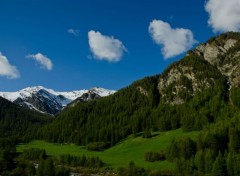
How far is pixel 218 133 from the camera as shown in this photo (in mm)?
199750

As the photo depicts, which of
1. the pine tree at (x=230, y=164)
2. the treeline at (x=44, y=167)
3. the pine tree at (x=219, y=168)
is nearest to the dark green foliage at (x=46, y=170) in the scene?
the treeline at (x=44, y=167)

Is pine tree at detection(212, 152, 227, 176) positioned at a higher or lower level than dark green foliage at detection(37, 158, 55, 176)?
higher

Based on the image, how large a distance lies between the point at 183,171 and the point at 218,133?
149 ft

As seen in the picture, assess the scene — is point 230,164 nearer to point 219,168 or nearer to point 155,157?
point 219,168

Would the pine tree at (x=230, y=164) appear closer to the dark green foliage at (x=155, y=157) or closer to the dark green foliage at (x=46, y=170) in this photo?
the dark green foliage at (x=155, y=157)

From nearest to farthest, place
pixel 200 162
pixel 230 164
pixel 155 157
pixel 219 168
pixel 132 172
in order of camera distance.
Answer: pixel 219 168, pixel 230 164, pixel 132 172, pixel 200 162, pixel 155 157

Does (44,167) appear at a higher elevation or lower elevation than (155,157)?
lower

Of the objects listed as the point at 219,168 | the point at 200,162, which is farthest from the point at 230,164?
the point at 200,162

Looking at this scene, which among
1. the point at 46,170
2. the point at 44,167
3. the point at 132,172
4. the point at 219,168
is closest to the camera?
the point at 46,170

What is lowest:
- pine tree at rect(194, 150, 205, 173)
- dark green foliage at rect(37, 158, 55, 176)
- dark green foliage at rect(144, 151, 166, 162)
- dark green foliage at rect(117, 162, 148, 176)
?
dark green foliage at rect(37, 158, 55, 176)

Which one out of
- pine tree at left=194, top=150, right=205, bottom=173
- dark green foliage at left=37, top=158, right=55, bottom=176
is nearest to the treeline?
dark green foliage at left=37, top=158, right=55, bottom=176

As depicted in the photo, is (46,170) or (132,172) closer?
(46,170)

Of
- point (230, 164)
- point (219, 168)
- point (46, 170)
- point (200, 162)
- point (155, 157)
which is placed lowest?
point (46, 170)

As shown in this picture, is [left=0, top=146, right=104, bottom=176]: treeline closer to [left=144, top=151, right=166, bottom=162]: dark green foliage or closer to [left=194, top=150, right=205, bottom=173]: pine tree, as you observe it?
[left=144, top=151, right=166, bottom=162]: dark green foliage
